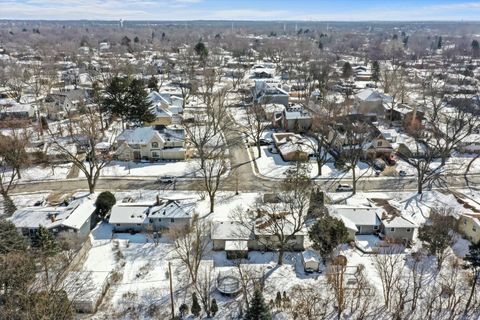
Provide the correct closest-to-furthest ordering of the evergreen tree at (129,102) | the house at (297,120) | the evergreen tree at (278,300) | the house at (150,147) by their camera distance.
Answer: the evergreen tree at (278,300) → the house at (150,147) → the evergreen tree at (129,102) → the house at (297,120)

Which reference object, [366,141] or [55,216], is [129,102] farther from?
[366,141]

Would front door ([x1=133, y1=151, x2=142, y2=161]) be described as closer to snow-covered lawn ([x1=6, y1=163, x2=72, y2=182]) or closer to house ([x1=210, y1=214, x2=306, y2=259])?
snow-covered lawn ([x1=6, y1=163, x2=72, y2=182])

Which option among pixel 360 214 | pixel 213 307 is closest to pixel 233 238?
pixel 213 307

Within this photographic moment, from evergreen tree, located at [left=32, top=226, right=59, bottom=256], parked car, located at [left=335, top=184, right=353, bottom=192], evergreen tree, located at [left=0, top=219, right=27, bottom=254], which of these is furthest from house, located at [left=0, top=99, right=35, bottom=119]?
parked car, located at [left=335, top=184, right=353, bottom=192]

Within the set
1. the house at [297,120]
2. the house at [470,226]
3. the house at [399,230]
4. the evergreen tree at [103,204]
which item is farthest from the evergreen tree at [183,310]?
the house at [297,120]

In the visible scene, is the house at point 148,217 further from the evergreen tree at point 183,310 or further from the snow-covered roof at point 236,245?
the evergreen tree at point 183,310

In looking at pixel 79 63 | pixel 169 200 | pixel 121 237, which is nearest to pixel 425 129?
pixel 169 200

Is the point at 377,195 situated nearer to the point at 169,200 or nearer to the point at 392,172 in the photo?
the point at 392,172
